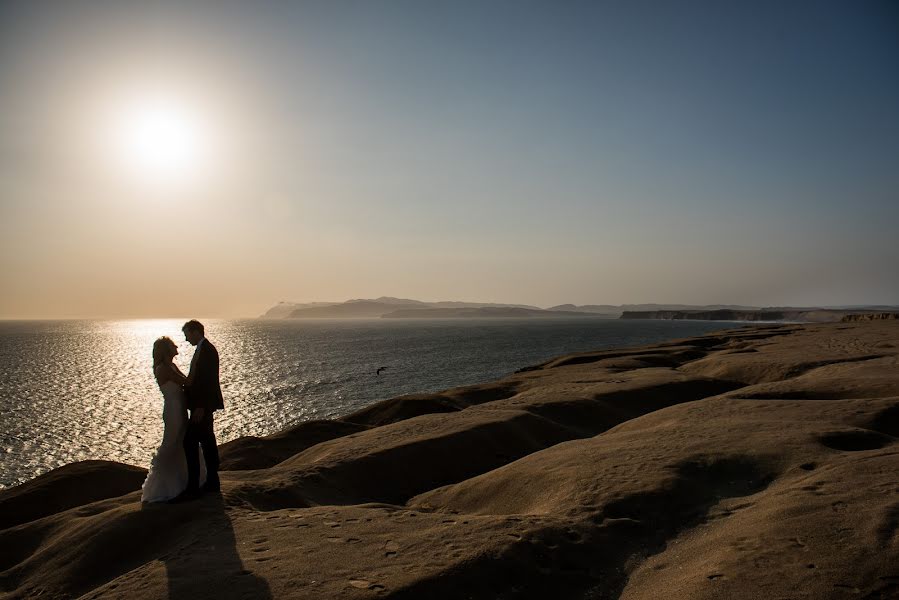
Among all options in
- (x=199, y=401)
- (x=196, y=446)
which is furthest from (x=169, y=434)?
(x=199, y=401)

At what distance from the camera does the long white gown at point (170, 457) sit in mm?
9922

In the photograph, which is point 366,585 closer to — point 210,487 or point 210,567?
point 210,567

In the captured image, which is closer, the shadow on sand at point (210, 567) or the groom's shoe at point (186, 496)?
the shadow on sand at point (210, 567)

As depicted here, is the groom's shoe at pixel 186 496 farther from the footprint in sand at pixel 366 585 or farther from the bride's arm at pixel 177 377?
the footprint in sand at pixel 366 585

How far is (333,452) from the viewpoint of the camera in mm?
17141

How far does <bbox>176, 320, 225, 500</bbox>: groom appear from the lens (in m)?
9.88

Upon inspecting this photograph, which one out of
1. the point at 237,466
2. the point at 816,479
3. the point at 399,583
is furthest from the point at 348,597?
the point at 237,466

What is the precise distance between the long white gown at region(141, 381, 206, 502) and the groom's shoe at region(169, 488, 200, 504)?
7 centimetres

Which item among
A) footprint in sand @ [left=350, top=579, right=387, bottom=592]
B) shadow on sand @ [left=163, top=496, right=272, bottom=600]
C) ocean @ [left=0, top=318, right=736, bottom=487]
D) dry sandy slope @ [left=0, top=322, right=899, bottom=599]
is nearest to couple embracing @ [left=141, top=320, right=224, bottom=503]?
dry sandy slope @ [left=0, top=322, right=899, bottom=599]

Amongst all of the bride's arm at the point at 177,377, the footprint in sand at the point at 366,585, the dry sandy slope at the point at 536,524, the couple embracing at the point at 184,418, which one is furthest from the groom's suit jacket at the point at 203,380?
the footprint in sand at the point at 366,585

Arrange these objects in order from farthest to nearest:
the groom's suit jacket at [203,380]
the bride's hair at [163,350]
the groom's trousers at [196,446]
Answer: the groom's trousers at [196,446] < the groom's suit jacket at [203,380] < the bride's hair at [163,350]

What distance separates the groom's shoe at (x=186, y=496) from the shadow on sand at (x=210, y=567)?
2.59 ft

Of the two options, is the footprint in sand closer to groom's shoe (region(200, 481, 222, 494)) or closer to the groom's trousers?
the groom's trousers

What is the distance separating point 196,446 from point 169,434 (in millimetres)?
551
